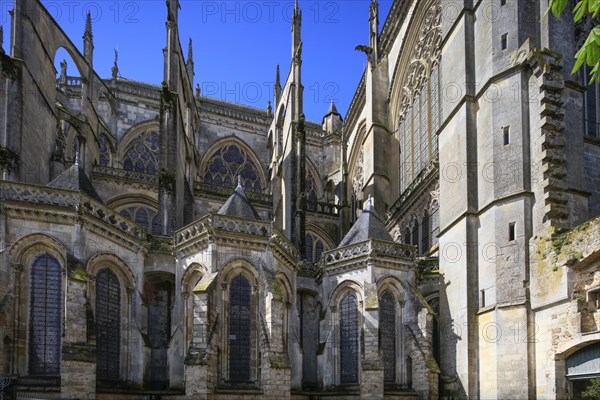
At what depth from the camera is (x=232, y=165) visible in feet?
116

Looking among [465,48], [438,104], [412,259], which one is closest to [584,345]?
[412,259]

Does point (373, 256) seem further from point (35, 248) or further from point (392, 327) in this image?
point (35, 248)

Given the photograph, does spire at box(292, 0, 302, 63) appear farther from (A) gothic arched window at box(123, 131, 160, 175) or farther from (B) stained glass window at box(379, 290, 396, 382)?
(B) stained glass window at box(379, 290, 396, 382)

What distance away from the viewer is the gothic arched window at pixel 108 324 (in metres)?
17.1

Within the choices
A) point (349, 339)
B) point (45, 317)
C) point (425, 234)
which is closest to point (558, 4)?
point (45, 317)

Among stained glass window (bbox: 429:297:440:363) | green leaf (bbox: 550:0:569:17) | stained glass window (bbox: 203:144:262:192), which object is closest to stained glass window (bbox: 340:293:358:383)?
stained glass window (bbox: 429:297:440:363)

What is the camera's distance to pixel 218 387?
57.0ft

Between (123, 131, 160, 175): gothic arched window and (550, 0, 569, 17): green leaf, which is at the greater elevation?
(123, 131, 160, 175): gothic arched window

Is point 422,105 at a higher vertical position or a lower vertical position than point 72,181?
higher

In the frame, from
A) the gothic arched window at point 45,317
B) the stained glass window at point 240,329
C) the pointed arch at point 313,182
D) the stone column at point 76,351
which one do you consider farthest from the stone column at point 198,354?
the pointed arch at point 313,182

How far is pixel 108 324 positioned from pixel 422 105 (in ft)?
51.6

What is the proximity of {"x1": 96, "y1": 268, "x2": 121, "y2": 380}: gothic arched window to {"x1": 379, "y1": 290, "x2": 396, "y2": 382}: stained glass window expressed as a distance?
835 cm

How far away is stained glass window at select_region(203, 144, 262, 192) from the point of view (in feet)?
113

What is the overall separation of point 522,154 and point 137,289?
39.8ft
